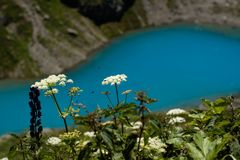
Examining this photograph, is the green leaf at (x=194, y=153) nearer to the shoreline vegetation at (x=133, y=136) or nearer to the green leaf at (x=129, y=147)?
the shoreline vegetation at (x=133, y=136)

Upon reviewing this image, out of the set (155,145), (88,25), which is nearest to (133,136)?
(155,145)

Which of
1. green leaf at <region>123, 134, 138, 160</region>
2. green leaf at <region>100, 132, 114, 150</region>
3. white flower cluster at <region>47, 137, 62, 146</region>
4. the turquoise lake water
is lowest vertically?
green leaf at <region>123, 134, 138, 160</region>

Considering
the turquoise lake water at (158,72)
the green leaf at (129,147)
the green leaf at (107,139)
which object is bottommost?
the green leaf at (129,147)

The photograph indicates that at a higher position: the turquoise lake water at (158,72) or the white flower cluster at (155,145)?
the turquoise lake water at (158,72)

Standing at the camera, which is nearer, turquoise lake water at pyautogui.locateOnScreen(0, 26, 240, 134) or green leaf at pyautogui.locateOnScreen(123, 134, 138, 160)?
green leaf at pyautogui.locateOnScreen(123, 134, 138, 160)

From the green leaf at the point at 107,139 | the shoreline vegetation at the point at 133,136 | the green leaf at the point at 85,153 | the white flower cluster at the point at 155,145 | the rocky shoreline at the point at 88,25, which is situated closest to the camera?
the green leaf at the point at 107,139

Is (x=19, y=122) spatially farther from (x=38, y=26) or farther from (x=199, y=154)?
(x=199, y=154)

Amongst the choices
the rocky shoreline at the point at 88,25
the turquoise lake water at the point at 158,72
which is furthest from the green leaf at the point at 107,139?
the rocky shoreline at the point at 88,25

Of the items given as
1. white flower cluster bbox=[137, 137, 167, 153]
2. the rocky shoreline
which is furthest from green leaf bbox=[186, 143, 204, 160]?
the rocky shoreline

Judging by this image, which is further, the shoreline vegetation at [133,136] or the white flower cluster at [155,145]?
the white flower cluster at [155,145]

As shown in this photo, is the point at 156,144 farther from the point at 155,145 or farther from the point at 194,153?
the point at 194,153

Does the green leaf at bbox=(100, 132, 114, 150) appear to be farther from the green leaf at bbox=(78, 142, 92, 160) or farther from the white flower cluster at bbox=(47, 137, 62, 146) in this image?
the white flower cluster at bbox=(47, 137, 62, 146)
